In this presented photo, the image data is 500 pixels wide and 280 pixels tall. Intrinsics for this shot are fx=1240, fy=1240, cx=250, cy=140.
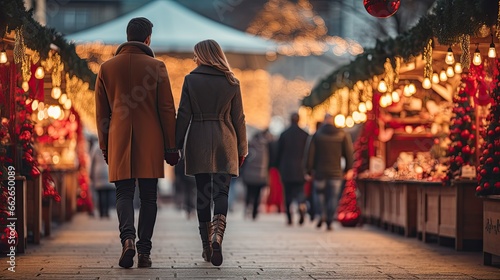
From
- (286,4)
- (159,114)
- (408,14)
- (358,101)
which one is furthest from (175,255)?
(286,4)

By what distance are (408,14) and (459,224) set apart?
1856 centimetres

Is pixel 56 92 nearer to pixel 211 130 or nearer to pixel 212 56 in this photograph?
pixel 212 56

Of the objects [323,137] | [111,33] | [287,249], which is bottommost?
[287,249]

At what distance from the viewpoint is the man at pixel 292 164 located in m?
22.7

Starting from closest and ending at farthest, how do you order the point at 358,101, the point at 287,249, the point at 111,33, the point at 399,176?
the point at 287,249
the point at 399,176
the point at 358,101
the point at 111,33


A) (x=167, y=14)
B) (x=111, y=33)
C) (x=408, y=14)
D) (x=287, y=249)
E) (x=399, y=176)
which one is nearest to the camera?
(x=287, y=249)

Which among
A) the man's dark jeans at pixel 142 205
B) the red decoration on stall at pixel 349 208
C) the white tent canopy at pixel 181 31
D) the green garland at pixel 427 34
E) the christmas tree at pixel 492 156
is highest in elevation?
the white tent canopy at pixel 181 31

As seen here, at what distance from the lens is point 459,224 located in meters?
15.1

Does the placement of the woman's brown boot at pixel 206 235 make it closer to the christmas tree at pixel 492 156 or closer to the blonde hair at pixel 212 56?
the blonde hair at pixel 212 56

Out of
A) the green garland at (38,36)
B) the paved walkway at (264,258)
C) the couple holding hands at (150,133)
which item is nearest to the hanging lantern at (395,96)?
the paved walkway at (264,258)

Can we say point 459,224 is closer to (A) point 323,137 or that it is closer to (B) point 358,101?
(A) point 323,137

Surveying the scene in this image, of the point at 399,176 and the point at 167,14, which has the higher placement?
the point at 167,14

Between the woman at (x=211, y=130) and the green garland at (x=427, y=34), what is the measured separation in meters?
2.46

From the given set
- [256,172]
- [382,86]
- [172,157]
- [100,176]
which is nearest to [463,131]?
[382,86]
